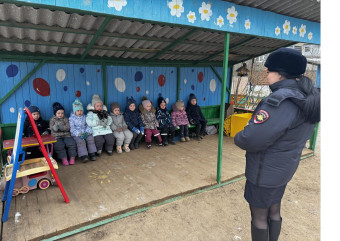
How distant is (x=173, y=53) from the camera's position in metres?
5.61

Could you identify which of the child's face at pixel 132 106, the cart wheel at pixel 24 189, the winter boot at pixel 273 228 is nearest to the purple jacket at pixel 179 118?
the child's face at pixel 132 106

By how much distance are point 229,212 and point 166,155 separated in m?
2.22

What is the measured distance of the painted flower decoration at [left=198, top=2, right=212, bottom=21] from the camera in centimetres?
309

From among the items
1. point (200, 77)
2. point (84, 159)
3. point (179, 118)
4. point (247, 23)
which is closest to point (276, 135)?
point (247, 23)

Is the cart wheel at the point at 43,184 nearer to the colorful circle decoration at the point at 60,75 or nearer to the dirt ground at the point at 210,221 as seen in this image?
the dirt ground at the point at 210,221

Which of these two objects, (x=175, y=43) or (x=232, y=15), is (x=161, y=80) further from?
(x=232, y=15)

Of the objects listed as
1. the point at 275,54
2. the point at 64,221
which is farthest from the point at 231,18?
the point at 64,221

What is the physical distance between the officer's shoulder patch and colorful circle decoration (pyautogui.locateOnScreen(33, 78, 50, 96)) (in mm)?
4603

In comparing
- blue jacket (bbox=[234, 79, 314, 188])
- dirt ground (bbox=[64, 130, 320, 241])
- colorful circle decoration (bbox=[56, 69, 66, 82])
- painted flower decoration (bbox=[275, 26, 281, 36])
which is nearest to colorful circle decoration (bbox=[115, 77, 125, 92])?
colorful circle decoration (bbox=[56, 69, 66, 82])

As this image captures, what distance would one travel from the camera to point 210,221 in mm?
2809

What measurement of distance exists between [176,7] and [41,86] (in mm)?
3456

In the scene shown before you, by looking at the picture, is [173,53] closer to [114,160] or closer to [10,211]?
[114,160]
